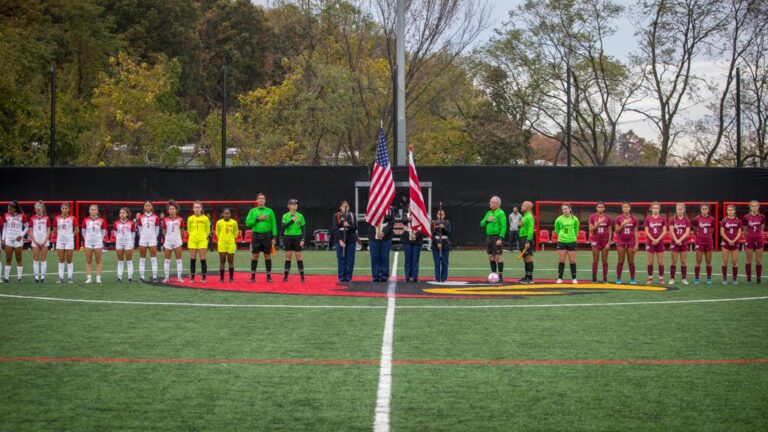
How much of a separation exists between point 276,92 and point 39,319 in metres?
41.9

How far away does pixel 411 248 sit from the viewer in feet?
72.3

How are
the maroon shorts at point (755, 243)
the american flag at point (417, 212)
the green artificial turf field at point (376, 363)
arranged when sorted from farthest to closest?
the maroon shorts at point (755, 243) → the american flag at point (417, 212) → the green artificial turf field at point (376, 363)

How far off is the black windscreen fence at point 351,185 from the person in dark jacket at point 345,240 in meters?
16.3

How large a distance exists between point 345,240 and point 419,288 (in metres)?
2.40

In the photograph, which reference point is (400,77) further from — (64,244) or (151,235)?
(64,244)

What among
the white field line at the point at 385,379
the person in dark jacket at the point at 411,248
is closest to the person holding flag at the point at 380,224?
the person in dark jacket at the point at 411,248

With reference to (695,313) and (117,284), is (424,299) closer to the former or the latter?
(695,313)

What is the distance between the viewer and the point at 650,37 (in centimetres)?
5109

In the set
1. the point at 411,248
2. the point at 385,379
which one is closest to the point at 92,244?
the point at 411,248

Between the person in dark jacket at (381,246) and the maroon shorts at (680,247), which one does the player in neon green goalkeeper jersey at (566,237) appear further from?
the person in dark jacket at (381,246)

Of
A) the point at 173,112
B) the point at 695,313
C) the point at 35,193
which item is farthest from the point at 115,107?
the point at 695,313

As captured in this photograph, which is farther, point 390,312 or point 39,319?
point 390,312

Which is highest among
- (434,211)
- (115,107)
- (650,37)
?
(650,37)

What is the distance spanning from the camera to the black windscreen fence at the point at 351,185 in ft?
127
